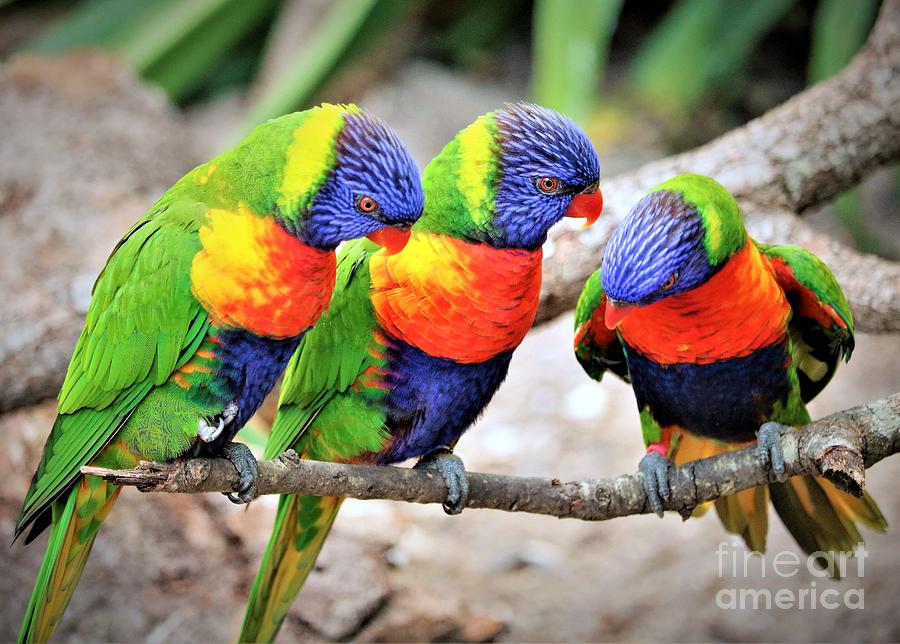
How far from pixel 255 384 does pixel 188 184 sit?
0.48 meters

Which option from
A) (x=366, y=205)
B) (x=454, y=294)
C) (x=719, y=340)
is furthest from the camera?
(x=719, y=340)

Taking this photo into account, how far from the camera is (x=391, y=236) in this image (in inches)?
77.7

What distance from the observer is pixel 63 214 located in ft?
13.2

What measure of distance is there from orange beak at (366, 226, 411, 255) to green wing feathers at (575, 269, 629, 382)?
58 cm

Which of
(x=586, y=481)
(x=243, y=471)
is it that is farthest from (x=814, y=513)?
(x=243, y=471)

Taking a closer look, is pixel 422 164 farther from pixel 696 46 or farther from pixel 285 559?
pixel 285 559

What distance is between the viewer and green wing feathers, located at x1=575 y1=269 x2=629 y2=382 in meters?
2.42

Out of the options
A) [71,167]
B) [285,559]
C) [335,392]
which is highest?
[71,167]

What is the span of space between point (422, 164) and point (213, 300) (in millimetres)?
3851

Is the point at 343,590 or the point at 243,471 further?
the point at 343,590

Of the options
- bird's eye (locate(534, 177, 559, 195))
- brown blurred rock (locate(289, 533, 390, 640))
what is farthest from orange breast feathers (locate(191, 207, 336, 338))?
brown blurred rock (locate(289, 533, 390, 640))

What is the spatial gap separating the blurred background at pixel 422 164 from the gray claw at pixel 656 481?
4.11 ft

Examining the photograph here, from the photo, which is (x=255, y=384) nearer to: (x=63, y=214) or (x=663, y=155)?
(x=63, y=214)

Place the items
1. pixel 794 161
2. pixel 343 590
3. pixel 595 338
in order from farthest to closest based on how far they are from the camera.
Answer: pixel 343 590 → pixel 794 161 → pixel 595 338
